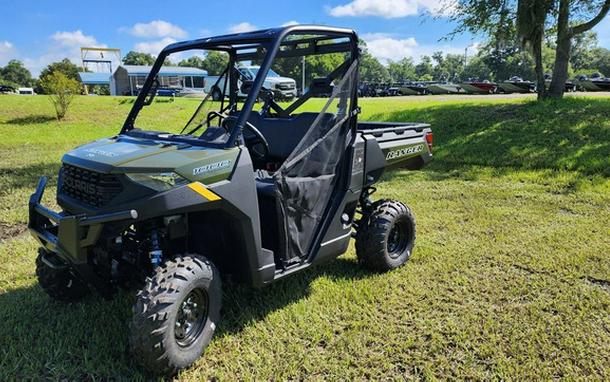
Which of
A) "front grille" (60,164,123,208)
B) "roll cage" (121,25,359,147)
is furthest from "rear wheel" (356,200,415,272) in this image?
"front grille" (60,164,123,208)

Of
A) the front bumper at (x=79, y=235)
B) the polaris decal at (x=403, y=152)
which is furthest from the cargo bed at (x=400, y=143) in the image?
the front bumper at (x=79, y=235)

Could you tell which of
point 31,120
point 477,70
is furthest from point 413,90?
point 477,70

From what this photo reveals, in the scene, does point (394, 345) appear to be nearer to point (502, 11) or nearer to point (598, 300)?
point (598, 300)

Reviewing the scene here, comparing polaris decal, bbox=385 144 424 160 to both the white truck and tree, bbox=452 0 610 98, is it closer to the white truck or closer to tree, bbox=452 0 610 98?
the white truck

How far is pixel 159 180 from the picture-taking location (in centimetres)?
267

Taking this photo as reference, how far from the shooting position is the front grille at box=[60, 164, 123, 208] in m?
2.70

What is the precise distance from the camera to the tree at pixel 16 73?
105 meters

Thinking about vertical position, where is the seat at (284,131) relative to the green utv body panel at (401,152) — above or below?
above

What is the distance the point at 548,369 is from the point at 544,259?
73.7 inches

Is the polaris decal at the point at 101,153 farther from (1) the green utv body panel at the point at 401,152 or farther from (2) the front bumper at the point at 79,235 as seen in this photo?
(1) the green utv body panel at the point at 401,152

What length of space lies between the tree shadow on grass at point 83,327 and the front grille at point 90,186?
0.93 metres

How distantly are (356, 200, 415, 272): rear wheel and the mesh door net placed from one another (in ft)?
2.01

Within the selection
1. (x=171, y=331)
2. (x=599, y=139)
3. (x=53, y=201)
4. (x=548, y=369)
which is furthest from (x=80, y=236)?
(x=599, y=139)

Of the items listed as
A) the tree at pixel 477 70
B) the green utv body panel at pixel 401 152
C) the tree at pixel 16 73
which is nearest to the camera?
the green utv body panel at pixel 401 152
